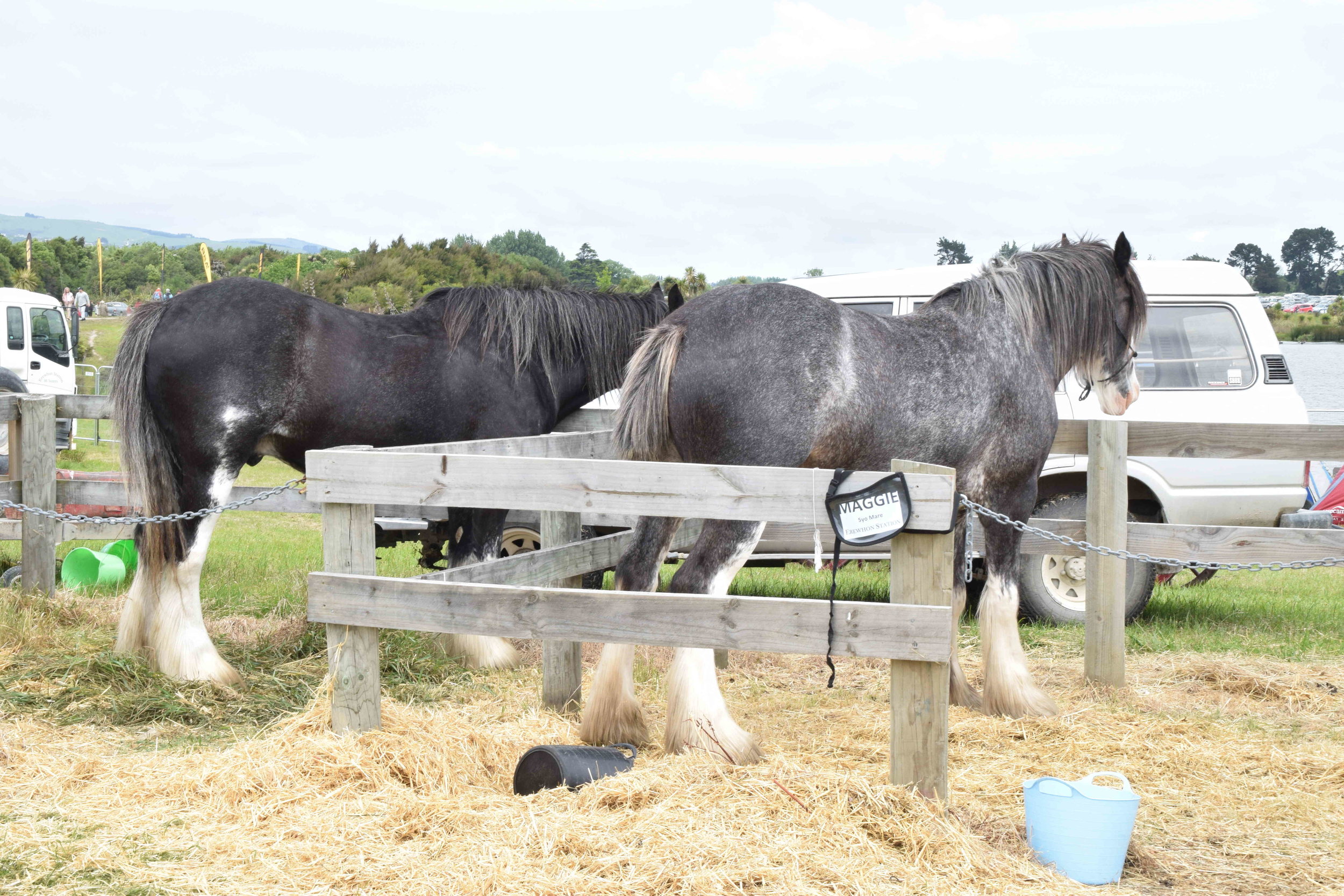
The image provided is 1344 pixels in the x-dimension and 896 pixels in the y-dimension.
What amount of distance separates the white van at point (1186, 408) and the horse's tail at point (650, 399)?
2726 mm

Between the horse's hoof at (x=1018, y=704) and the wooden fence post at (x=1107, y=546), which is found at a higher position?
the wooden fence post at (x=1107, y=546)

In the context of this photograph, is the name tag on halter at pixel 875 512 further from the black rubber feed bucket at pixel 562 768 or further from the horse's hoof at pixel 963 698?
the horse's hoof at pixel 963 698

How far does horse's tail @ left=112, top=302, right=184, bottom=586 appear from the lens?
193 inches

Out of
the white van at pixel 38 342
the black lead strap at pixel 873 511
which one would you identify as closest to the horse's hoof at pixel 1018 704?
the black lead strap at pixel 873 511

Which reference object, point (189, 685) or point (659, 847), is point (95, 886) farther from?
point (189, 685)

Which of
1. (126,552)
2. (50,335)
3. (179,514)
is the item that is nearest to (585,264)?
(50,335)

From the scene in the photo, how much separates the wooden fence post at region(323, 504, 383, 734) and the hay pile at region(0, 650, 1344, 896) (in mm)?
98

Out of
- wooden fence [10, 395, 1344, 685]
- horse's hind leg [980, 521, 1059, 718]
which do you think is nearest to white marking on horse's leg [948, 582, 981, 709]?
horse's hind leg [980, 521, 1059, 718]

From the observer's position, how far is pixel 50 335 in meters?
20.5

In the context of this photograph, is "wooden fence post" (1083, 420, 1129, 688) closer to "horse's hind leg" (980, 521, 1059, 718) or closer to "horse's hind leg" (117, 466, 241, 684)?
"horse's hind leg" (980, 521, 1059, 718)

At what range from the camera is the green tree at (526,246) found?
2781 cm

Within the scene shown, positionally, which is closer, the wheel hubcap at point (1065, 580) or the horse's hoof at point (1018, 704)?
the horse's hoof at point (1018, 704)

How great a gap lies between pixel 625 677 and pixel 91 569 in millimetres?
5320

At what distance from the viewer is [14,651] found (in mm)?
5277
